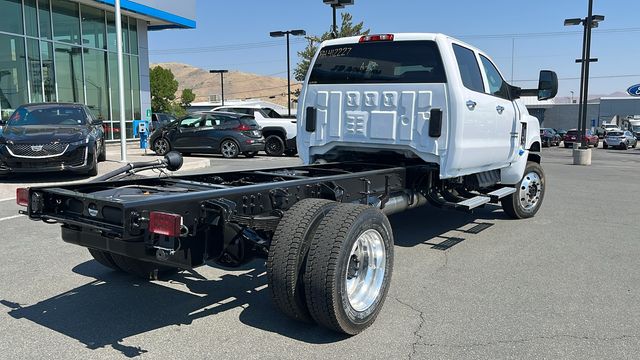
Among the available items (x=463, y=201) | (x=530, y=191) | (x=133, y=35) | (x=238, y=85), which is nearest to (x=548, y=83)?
(x=530, y=191)

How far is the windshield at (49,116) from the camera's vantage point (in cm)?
1145

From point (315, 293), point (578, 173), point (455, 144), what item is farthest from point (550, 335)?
point (578, 173)

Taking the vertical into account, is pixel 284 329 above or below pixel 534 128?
below

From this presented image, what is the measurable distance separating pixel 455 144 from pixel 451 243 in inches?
55.9

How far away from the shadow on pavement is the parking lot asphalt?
1 centimetres

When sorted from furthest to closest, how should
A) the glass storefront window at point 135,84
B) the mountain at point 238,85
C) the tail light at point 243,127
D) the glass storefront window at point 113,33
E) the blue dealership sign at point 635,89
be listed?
the mountain at point 238,85
the blue dealership sign at point 635,89
the glass storefront window at point 135,84
the glass storefront window at point 113,33
the tail light at point 243,127

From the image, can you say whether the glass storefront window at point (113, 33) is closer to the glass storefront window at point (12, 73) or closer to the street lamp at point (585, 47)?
the glass storefront window at point (12, 73)

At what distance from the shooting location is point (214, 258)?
3703 mm

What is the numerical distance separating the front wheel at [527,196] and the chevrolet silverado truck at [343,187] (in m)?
0.02

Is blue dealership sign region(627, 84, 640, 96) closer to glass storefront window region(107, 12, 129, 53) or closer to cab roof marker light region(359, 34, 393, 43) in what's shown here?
glass storefront window region(107, 12, 129, 53)

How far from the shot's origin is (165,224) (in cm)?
313

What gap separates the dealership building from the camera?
19.6 m

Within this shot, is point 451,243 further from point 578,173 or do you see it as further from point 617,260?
point 578,173

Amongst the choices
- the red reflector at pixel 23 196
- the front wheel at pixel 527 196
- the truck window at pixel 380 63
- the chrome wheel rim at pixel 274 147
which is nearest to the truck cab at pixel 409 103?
the truck window at pixel 380 63
